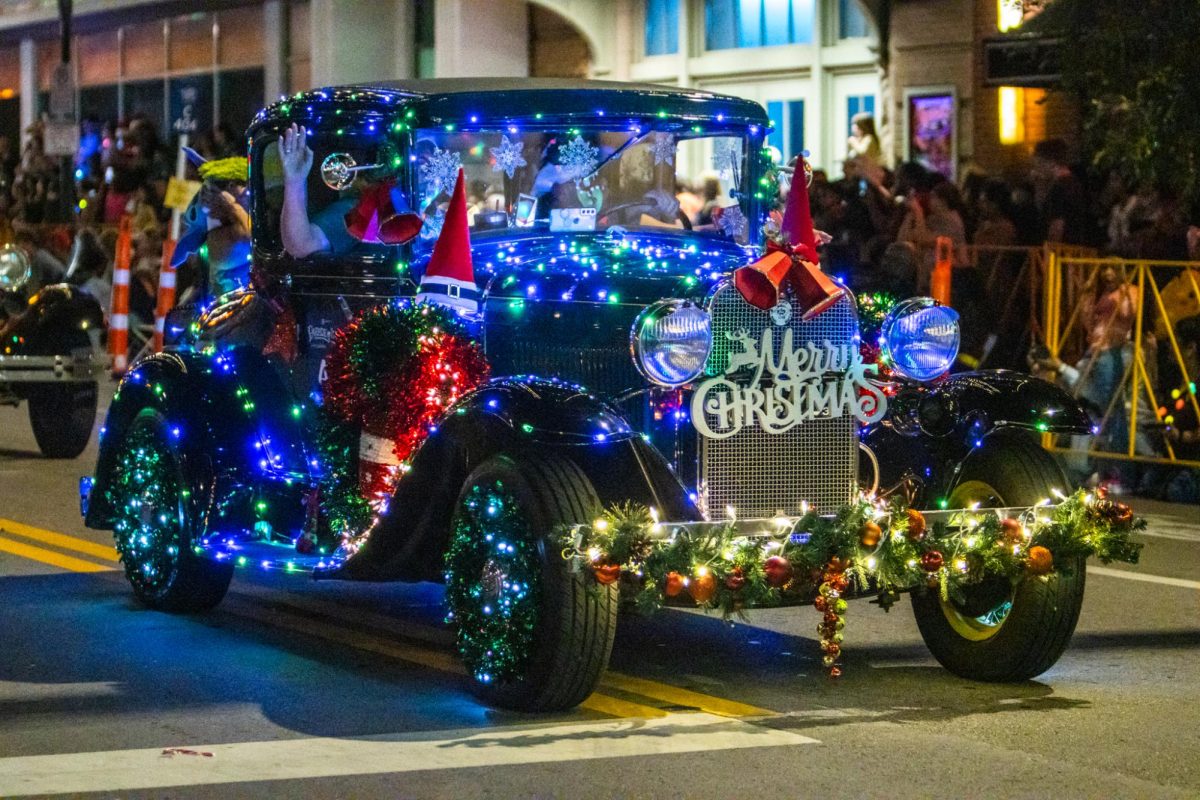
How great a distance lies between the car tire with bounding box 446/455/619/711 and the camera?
6434 mm

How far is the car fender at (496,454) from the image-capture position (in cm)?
661

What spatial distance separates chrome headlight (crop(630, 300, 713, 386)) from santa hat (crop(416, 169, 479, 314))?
2.91 ft

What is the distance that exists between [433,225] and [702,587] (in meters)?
2.21

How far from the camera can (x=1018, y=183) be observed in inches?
673

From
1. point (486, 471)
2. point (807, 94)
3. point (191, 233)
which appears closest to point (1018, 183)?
point (807, 94)

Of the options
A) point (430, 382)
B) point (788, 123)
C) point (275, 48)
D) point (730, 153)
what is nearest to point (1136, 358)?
point (730, 153)

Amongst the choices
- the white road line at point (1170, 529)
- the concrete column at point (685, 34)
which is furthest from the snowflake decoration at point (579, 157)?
the concrete column at point (685, 34)

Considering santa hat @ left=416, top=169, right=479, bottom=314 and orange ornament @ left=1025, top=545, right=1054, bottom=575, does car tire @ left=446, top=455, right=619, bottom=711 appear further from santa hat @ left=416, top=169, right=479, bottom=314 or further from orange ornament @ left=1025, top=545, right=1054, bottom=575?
orange ornament @ left=1025, top=545, right=1054, bottom=575

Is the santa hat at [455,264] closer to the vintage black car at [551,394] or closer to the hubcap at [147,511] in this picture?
the vintage black car at [551,394]

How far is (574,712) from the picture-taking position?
6738 millimetres

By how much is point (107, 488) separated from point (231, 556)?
114cm

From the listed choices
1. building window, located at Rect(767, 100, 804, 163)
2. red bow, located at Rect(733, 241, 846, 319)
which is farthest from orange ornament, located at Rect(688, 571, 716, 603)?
building window, located at Rect(767, 100, 804, 163)

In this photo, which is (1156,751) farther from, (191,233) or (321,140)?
(191,233)

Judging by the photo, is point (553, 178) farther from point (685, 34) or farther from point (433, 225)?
point (685, 34)
